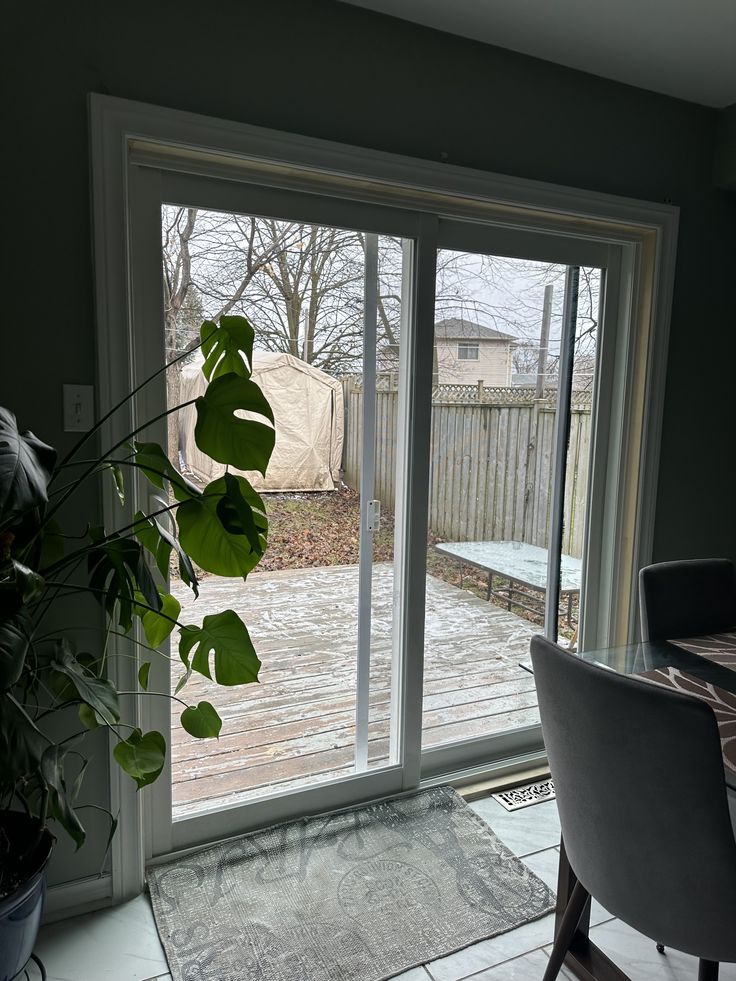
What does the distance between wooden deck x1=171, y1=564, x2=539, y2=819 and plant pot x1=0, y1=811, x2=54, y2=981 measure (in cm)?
65

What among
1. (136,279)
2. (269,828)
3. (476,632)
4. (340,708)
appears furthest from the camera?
(476,632)

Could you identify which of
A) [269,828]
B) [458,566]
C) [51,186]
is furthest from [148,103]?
[269,828]

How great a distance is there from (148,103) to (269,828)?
2.10 metres

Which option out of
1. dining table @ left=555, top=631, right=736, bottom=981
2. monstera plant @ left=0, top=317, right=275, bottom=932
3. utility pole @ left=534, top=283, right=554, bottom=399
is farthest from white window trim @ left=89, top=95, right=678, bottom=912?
dining table @ left=555, top=631, right=736, bottom=981

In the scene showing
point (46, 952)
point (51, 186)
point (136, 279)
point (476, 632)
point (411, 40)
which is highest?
point (411, 40)

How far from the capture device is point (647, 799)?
113cm

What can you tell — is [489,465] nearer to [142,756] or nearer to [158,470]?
[158,470]

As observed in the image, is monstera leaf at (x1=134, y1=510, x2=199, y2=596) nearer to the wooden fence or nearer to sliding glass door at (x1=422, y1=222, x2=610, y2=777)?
the wooden fence

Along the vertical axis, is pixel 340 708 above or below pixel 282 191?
below

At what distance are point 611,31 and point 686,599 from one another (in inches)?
67.2

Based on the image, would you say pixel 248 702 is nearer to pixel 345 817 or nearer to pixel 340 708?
pixel 340 708

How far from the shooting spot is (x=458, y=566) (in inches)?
99.0

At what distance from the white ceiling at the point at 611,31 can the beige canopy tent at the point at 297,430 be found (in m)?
1.04

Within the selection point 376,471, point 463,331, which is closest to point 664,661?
point 376,471
